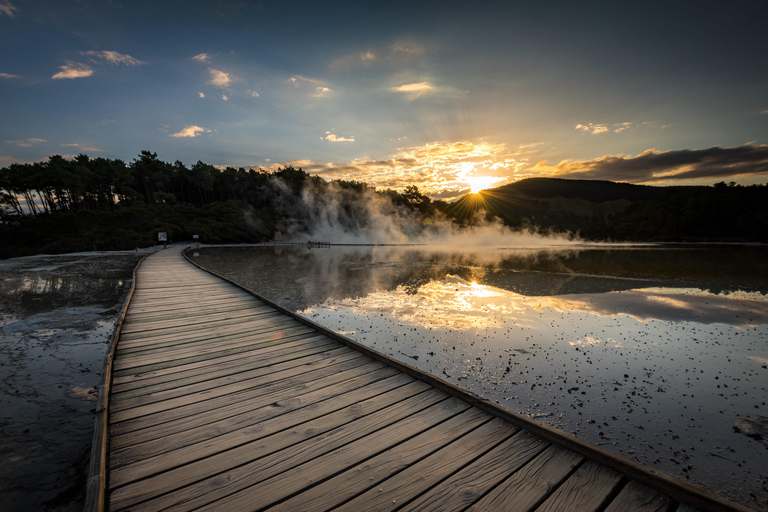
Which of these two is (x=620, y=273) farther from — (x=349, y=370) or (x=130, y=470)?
(x=130, y=470)

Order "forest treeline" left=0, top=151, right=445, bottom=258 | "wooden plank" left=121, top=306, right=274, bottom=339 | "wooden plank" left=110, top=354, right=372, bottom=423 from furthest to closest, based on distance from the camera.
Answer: "forest treeline" left=0, top=151, right=445, bottom=258 < "wooden plank" left=121, top=306, right=274, bottom=339 < "wooden plank" left=110, top=354, right=372, bottom=423

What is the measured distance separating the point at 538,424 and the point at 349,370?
2.29 metres

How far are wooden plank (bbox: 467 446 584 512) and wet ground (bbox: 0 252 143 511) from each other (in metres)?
3.51

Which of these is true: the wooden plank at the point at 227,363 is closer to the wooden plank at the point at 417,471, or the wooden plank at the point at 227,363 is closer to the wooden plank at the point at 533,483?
the wooden plank at the point at 417,471

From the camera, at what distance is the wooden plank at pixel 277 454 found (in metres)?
2.07

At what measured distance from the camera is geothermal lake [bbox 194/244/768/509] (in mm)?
3588

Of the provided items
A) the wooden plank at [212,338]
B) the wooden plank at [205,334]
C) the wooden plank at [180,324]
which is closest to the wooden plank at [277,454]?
the wooden plank at [212,338]

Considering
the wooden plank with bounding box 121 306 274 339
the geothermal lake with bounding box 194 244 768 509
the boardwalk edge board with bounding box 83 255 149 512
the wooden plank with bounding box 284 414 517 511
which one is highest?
the boardwalk edge board with bounding box 83 255 149 512

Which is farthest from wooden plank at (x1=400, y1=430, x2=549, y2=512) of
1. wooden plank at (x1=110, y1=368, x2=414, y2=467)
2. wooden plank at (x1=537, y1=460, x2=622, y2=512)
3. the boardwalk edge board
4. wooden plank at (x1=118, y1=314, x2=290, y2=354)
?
wooden plank at (x1=118, y1=314, x2=290, y2=354)

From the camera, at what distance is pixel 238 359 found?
A: 14.7ft

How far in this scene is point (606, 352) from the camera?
6.08 meters

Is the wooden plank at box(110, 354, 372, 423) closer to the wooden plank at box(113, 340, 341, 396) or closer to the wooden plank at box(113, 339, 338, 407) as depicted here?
the wooden plank at box(113, 339, 338, 407)

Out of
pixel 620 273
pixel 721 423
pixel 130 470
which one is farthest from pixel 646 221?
pixel 130 470

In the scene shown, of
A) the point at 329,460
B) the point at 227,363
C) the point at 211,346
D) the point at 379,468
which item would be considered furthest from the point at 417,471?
the point at 211,346
